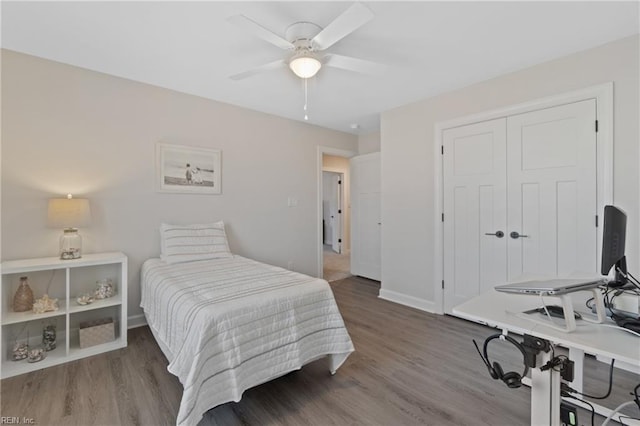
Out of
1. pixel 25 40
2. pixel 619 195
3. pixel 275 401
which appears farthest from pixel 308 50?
pixel 619 195

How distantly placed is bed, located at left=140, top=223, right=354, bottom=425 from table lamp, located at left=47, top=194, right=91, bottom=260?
2.44 ft

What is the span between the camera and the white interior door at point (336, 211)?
282 inches

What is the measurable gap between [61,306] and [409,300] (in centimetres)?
343

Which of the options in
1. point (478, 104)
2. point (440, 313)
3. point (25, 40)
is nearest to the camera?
point (25, 40)

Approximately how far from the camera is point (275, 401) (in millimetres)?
1812

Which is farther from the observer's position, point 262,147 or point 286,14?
point 262,147

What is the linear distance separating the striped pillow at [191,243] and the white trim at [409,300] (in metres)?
2.08

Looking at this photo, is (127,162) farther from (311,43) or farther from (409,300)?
(409,300)

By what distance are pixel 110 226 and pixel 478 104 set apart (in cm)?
379

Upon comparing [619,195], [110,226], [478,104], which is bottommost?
[110,226]

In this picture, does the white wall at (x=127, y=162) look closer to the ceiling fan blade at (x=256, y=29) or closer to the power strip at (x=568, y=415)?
the ceiling fan blade at (x=256, y=29)

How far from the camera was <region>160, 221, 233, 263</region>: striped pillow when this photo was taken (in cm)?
285

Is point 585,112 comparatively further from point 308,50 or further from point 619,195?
point 308,50

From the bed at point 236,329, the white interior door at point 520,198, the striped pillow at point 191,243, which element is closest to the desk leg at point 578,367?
the white interior door at point 520,198
